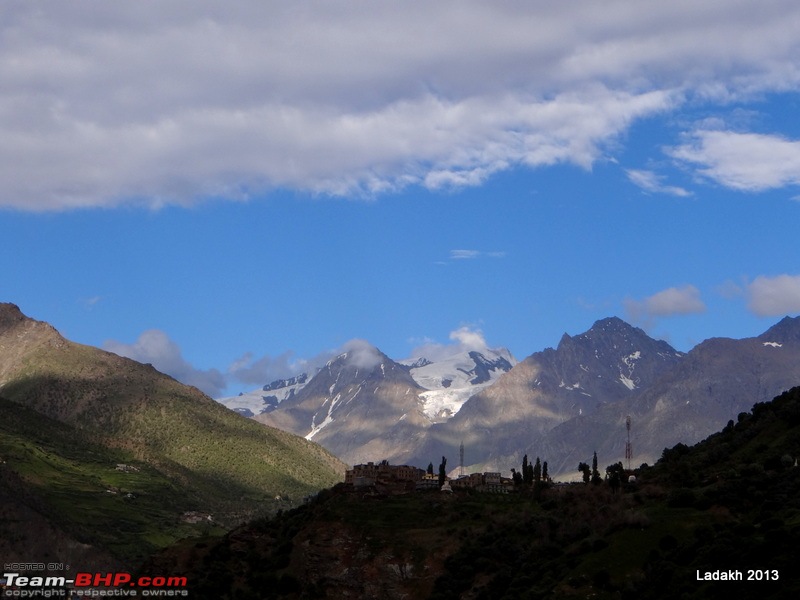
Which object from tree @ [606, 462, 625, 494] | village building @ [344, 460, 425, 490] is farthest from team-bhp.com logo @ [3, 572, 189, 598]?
tree @ [606, 462, 625, 494]

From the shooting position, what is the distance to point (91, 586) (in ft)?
482

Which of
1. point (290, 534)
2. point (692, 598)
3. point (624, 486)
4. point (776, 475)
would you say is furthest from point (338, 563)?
point (692, 598)

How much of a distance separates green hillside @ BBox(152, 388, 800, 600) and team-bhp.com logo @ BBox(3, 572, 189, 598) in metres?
3.48

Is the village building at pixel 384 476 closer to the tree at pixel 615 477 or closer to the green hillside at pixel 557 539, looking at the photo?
the green hillside at pixel 557 539

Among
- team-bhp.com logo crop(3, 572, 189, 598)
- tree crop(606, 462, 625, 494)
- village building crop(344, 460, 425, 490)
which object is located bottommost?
team-bhp.com logo crop(3, 572, 189, 598)

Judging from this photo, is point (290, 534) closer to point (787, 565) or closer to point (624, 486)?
point (624, 486)

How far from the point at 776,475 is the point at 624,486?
26013 millimetres

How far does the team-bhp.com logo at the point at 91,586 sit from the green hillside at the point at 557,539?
3.48m

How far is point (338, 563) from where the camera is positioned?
132 m

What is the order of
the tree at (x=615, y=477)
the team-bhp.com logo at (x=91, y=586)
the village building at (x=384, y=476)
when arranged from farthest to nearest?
the village building at (x=384, y=476) < the tree at (x=615, y=477) < the team-bhp.com logo at (x=91, y=586)

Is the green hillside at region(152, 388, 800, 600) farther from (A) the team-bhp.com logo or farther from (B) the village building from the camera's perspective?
(B) the village building

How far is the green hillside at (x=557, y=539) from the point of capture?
92312 millimetres

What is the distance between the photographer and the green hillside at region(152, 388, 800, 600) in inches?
3634

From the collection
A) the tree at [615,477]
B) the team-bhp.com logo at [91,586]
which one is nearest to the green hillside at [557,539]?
the tree at [615,477]
